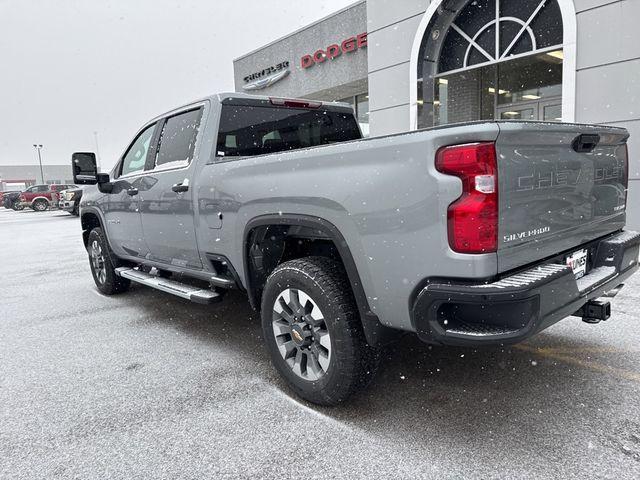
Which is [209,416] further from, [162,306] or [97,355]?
[162,306]

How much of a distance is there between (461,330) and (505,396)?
1.00 m

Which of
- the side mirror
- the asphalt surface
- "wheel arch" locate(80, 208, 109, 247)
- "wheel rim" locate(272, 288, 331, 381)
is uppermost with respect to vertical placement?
the side mirror

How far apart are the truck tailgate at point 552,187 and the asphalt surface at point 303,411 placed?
925 millimetres

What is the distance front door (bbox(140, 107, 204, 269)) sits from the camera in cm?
369

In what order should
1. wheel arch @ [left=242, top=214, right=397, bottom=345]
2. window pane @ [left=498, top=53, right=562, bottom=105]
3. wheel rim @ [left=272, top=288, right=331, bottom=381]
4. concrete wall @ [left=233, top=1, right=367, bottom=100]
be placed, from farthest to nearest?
1. concrete wall @ [left=233, top=1, right=367, bottom=100]
2. window pane @ [left=498, top=53, right=562, bottom=105]
3. wheel rim @ [left=272, top=288, right=331, bottom=381]
4. wheel arch @ [left=242, top=214, right=397, bottom=345]

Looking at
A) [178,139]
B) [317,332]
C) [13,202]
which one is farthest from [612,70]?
[13,202]

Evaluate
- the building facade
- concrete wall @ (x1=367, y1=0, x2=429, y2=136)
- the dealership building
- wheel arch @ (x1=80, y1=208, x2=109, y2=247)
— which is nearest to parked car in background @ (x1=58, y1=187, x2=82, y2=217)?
the dealership building

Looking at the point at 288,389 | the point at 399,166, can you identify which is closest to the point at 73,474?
the point at 288,389

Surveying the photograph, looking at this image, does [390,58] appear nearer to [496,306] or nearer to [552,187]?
[552,187]

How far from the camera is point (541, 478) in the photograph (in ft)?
6.61

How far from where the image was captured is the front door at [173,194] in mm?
3691

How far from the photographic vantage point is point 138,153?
477cm

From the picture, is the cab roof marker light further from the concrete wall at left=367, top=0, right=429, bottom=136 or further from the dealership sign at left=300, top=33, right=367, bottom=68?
the dealership sign at left=300, top=33, right=367, bottom=68

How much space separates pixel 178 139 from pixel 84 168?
4.99ft
